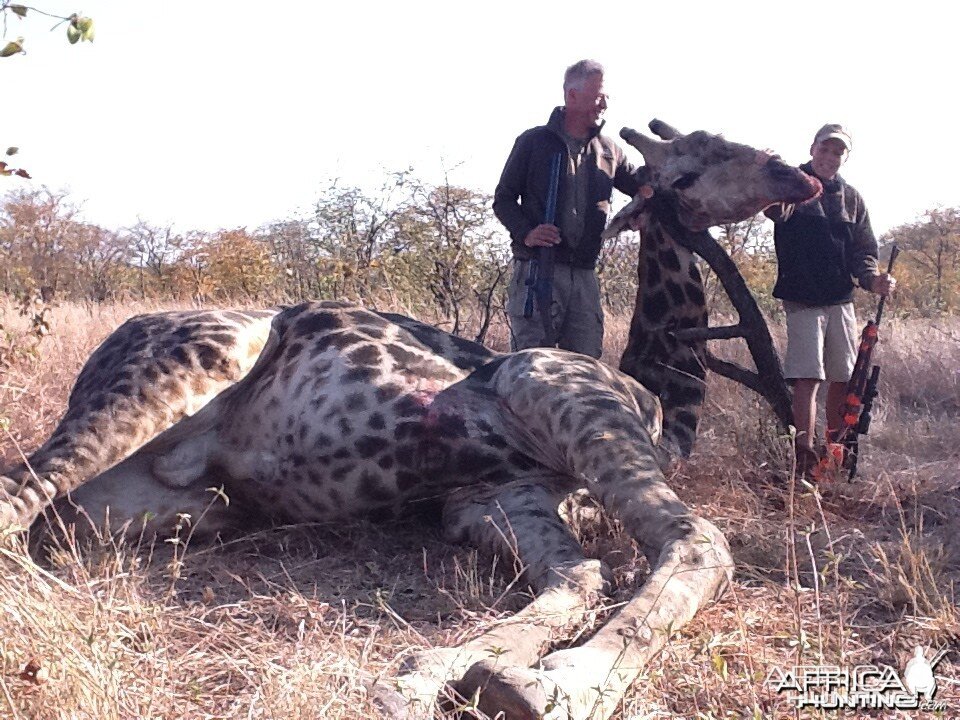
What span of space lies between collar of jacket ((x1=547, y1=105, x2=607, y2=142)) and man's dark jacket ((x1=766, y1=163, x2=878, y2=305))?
45.8 inches

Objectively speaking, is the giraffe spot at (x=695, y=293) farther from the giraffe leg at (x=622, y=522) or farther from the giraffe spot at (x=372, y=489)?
the giraffe spot at (x=372, y=489)

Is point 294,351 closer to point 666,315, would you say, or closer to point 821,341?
point 666,315

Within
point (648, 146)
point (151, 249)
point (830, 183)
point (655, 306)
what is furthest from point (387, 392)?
point (151, 249)

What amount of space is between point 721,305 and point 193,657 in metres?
10.6

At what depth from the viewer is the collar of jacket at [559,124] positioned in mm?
5980

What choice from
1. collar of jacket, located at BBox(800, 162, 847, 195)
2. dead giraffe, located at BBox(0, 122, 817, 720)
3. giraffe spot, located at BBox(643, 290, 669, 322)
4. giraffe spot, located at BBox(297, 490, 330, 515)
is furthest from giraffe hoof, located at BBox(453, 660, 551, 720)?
collar of jacket, located at BBox(800, 162, 847, 195)

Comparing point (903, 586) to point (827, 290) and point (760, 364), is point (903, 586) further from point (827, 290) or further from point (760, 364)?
point (827, 290)

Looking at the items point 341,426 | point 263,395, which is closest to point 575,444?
point 341,426

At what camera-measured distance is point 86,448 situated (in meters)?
3.83

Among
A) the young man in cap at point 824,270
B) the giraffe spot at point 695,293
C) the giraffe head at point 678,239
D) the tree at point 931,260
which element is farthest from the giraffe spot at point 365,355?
the tree at point 931,260

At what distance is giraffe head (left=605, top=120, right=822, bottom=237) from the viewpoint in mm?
4629

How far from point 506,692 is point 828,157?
443cm

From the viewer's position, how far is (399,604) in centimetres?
338

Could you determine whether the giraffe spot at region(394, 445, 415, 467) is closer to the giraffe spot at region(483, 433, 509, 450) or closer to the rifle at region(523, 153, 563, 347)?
the giraffe spot at region(483, 433, 509, 450)
